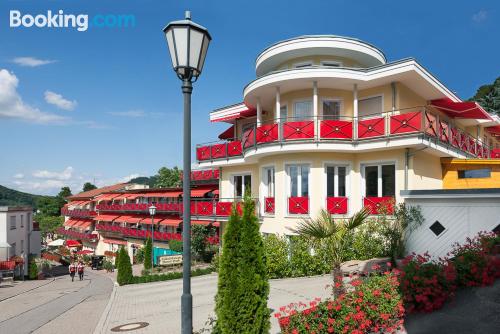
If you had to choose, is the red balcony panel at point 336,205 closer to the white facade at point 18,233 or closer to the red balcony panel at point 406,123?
the red balcony panel at point 406,123

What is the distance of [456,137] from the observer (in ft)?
65.0

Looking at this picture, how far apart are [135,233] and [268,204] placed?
31.1 meters

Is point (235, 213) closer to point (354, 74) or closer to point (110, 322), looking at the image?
point (110, 322)

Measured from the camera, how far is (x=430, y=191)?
49.1ft

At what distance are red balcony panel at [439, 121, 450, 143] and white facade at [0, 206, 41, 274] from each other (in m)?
35.2

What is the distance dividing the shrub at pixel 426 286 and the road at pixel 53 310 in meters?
10.5

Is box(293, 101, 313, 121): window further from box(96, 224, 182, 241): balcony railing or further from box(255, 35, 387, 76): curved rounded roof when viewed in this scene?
box(96, 224, 182, 241): balcony railing

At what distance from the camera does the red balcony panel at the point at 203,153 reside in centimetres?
2506

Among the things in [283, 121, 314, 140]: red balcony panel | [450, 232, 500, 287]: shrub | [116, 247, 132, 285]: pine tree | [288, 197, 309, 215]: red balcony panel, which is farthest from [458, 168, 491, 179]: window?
[116, 247, 132, 285]: pine tree

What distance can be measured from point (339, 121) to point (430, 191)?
5.14m

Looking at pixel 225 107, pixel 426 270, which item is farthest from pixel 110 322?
pixel 225 107

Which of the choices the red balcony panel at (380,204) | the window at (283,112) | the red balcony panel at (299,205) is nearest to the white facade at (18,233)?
the red balcony panel at (299,205)

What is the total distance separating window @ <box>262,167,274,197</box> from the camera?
66.4ft

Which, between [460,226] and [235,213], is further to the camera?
[460,226]
